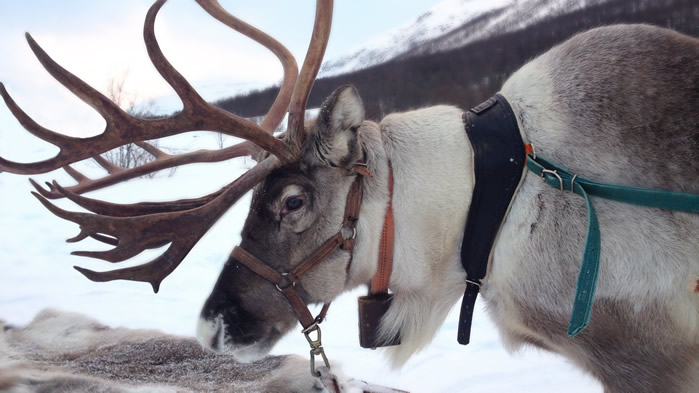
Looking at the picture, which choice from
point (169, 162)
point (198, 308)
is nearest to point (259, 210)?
point (169, 162)

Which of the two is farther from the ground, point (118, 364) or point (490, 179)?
point (490, 179)

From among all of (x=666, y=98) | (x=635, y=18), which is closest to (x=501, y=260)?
(x=666, y=98)

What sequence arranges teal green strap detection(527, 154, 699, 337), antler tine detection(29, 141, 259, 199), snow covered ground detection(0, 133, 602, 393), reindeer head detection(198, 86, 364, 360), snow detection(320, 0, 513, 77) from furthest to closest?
1. snow detection(320, 0, 513, 77)
2. snow covered ground detection(0, 133, 602, 393)
3. antler tine detection(29, 141, 259, 199)
4. reindeer head detection(198, 86, 364, 360)
5. teal green strap detection(527, 154, 699, 337)

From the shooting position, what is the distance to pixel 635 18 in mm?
4785

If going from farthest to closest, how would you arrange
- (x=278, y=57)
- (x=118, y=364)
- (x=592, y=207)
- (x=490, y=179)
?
(x=278, y=57) → (x=118, y=364) → (x=490, y=179) → (x=592, y=207)

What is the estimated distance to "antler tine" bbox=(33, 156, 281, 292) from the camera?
1.96 m

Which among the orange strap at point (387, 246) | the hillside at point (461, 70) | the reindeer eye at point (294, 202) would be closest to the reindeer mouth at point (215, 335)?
the reindeer eye at point (294, 202)

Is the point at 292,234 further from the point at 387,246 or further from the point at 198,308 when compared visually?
the point at 198,308

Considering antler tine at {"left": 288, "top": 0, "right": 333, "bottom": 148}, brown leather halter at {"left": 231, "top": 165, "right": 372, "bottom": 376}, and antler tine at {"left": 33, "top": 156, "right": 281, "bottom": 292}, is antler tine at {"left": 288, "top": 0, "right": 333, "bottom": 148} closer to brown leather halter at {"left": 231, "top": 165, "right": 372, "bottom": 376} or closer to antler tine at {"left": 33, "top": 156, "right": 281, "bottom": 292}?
antler tine at {"left": 33, "top": 156, "right": 281, "bottom": 292}

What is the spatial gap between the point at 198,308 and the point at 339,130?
Answer: 3.39 metres

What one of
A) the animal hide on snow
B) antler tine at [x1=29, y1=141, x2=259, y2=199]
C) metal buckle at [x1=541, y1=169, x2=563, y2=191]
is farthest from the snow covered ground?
antler tine at [x1=29, y1=141, x2=259, y2=199]

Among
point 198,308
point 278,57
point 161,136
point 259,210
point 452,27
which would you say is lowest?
point 198,308

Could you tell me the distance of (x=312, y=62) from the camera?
206cm

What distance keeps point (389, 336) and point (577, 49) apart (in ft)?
4.69
